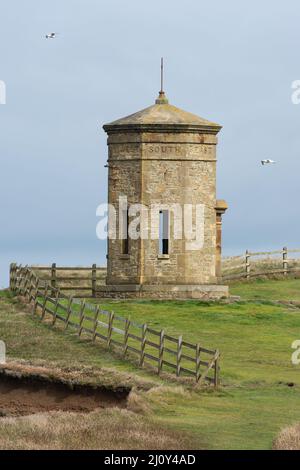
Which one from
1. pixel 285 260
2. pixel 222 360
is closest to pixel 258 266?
pixel 285 260

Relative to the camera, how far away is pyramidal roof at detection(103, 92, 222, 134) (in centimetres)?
4916

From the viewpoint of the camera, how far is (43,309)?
42.1 meters

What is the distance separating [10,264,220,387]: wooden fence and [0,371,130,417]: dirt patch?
540 centimetres

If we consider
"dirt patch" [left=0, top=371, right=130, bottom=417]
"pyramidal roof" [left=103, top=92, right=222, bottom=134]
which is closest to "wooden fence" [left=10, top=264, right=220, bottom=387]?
"dirt patch" [left=0, top=371, right=130, bottom=417]

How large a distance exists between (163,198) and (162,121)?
317 cm

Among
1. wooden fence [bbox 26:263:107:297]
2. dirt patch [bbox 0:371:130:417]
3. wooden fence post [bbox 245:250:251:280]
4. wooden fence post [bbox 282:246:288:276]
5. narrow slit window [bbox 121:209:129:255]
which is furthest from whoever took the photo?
wooden fence post [bbox 282:246:288:276]

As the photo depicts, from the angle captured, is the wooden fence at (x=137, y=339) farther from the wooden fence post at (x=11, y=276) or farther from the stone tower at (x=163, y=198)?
the stone tower at (x=163, y=198)

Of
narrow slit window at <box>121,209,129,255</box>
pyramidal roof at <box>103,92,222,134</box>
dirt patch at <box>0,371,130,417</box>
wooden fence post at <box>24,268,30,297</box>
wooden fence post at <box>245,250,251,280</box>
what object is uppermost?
pyramidal roof at <box>103,92,222,134</box>

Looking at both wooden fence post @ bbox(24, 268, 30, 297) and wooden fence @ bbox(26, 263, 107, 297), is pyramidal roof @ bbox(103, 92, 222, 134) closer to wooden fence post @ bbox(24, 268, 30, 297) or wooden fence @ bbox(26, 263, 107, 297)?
wooden fence @ bbox(26, 263, 107, 297)

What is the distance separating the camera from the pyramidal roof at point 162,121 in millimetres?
49156

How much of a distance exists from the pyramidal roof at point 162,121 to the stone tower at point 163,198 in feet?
0.13

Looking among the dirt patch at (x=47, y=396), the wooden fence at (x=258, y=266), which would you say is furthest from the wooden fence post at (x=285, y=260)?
the dirt patch at (x=47, y=396)
